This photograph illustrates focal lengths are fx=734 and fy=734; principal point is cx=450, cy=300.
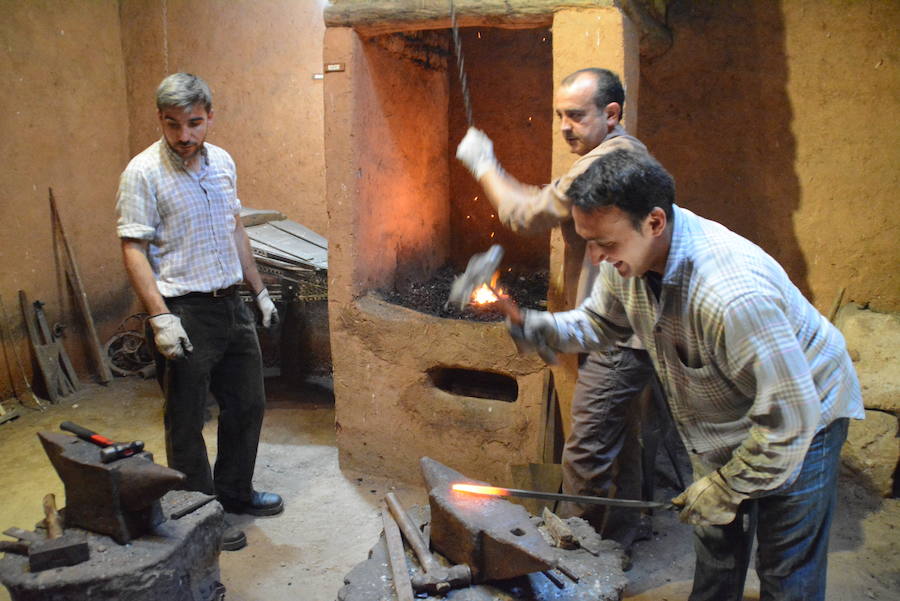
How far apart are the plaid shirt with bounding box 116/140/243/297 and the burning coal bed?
1.19 meters

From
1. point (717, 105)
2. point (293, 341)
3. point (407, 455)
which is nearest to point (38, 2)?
point (293, 341)

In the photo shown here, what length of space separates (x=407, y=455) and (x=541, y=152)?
2.26 metres

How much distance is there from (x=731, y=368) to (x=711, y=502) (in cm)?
41

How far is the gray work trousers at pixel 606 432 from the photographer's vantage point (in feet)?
10.9

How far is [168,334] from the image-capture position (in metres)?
3.35

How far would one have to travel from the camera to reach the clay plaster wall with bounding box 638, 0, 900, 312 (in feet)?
13.7

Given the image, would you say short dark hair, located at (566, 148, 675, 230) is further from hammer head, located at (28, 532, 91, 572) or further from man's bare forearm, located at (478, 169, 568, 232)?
hammer head, located at (28, 532, 91, 572)

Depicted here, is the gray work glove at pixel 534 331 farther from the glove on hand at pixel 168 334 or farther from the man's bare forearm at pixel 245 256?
the man's bare forearm at pixel 245 256

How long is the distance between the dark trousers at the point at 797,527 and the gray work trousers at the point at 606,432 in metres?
1.03

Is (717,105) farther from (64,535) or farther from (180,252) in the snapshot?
(64,535)

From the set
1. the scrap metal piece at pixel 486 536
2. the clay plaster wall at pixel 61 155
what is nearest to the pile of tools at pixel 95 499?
the scrap metal piece at pixel 486 536

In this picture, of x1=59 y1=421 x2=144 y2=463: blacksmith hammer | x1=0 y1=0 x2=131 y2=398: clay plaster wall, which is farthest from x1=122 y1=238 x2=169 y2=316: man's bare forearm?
x1=0 y1=0 x2=131 y2=398: clay plaster wall

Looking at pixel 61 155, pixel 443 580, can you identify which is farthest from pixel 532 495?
pixel 61 155

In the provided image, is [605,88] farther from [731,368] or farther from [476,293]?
[476,293]
